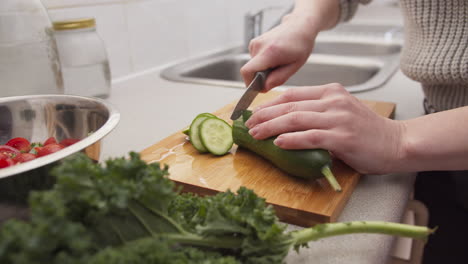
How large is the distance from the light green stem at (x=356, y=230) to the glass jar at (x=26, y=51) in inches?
29.8

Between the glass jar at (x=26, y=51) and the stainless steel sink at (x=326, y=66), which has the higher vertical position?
the glass jar at (x=26, y=51)

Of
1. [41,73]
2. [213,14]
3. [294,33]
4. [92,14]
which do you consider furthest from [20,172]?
[213,14]

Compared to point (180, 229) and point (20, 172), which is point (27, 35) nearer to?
point (20, 172)

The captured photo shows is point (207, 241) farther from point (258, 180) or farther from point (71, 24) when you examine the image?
point (71, 24)

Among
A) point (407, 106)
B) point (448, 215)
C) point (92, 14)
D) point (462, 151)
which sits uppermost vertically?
point (92, 14)

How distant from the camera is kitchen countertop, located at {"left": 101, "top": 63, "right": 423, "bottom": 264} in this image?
0.62m

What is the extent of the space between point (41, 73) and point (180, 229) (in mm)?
701

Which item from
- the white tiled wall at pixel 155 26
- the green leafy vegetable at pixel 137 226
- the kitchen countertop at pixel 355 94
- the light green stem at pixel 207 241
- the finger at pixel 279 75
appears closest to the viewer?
the green leafy vegetable at pixel 137 226

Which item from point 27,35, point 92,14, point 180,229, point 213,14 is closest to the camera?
point 180,229

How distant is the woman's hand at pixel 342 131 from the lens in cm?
74

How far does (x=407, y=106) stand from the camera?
1239mm

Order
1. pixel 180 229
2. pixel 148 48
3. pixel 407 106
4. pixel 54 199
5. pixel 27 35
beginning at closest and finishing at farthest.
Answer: pixel 54 199, pixel 180 229, pixel 27 35, pixel 407 106, pixel 148 48

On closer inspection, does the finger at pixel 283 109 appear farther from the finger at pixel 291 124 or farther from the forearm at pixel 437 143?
the forearm at pixel 437 143

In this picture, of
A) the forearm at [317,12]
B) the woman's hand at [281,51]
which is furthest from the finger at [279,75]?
the forearm at [317,12]
